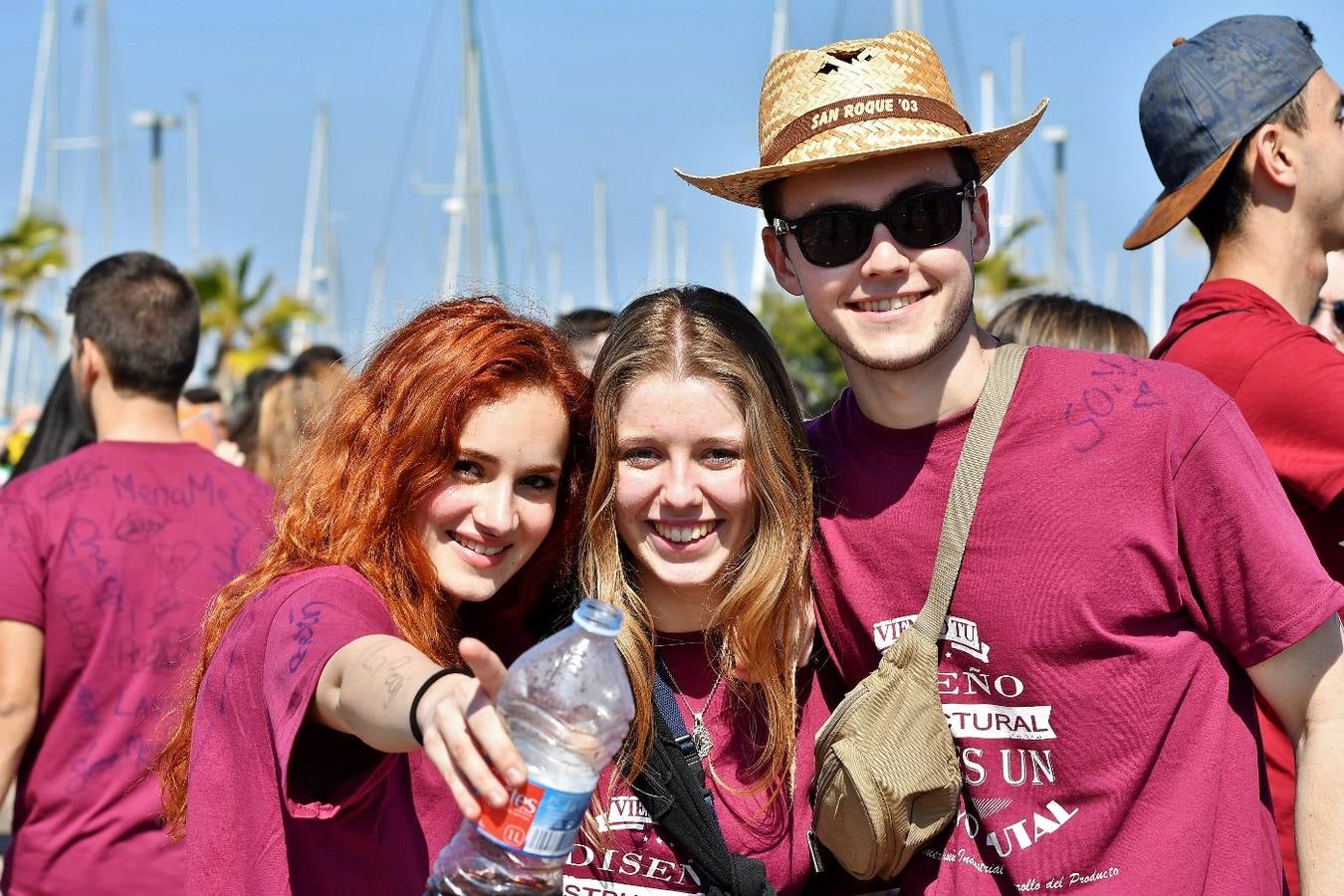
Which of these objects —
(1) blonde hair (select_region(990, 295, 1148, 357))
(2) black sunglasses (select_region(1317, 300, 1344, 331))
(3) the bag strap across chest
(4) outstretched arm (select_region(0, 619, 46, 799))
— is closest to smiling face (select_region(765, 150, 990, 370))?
(3) the bag strap across chest

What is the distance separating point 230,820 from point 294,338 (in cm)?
4780

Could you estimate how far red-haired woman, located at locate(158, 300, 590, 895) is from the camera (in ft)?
8.87

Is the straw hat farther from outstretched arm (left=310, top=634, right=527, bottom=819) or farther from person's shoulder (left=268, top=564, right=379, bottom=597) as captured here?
outstretched arm (left=310, top=634, right=527, bottom=819)

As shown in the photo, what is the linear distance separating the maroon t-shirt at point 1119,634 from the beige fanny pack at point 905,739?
0.17 feet

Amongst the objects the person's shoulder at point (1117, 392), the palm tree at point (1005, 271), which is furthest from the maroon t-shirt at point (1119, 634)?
the palm tree at point (1005, 271)

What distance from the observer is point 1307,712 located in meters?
2.96

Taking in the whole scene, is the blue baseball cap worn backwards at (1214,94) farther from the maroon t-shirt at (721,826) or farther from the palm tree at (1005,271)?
the palm tree at (1005,271)

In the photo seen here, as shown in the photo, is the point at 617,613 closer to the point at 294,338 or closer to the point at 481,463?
the point at 481,463

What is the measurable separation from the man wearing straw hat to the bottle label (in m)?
1.25

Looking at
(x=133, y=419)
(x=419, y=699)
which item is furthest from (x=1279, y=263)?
(x=133, y=419)

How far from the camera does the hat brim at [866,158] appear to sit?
127 inches

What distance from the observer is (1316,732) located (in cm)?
293

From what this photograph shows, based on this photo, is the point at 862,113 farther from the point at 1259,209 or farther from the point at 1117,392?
the point at 1259,209

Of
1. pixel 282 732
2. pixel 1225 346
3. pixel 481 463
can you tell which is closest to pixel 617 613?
pixel 282 732
